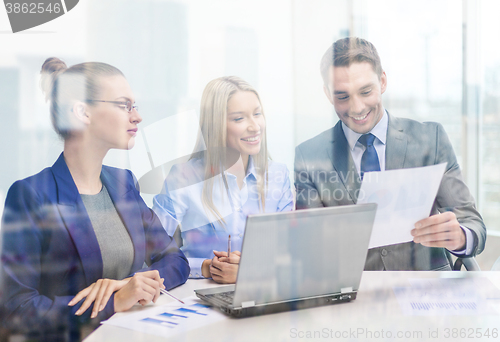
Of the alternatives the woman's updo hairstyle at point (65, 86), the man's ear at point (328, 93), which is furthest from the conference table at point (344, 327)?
the man's ear at point (328, 93)

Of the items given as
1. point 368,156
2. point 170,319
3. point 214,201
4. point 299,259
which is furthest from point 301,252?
point 368,156

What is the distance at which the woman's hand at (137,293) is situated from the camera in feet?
2.60

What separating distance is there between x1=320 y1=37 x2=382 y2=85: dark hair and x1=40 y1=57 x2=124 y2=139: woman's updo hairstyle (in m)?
0.94

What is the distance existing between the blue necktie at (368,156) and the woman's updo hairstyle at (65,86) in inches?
39.8

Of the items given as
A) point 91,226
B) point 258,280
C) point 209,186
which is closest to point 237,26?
point 209,186

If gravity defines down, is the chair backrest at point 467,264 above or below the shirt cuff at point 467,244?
below

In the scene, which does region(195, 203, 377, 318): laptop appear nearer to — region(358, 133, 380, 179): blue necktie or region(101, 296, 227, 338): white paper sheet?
region(101, 296, 227, 338): white paper sheet

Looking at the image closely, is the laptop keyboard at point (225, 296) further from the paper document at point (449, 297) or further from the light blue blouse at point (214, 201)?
the light blue blouse at point (214, 201)

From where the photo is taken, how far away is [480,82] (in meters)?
1.72

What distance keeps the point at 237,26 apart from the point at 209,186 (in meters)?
0.64

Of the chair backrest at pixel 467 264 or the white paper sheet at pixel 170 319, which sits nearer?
the white paper sheet at pixel 170 319

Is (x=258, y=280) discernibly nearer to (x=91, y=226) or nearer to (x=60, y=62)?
(x=91, y=226)

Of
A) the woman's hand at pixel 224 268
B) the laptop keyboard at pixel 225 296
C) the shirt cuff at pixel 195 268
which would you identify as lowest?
the shirt cuff at pixel 195 268

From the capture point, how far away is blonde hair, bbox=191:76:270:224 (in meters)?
1.45
